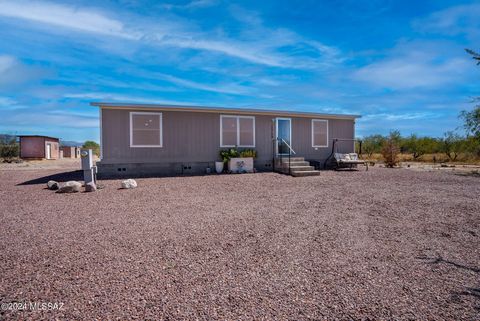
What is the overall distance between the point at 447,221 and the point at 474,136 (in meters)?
13.2

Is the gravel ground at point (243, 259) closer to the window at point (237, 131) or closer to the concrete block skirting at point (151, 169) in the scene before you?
the concrete block skirting at point (151, 169)

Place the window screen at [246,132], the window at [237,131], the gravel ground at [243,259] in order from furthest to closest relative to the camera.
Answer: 1. the window screen at [246,132]
2. the window at [237,131]
3. the gravel ground at [243,259]

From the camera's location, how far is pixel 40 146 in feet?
79.9

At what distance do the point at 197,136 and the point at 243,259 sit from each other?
891 cm

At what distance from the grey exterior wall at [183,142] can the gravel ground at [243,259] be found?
15.3 feet

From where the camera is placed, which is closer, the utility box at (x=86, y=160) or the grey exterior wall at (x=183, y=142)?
the utility box at (x=86, y=160)

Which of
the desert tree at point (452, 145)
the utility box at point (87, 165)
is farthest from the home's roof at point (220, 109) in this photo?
the desert tree at point (452, 145)

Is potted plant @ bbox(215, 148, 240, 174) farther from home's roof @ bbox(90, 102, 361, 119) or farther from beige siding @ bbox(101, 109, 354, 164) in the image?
home's roof @ bbox(90, 102, 361, 119)

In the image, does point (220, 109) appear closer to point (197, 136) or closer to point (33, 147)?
point (197, 136)

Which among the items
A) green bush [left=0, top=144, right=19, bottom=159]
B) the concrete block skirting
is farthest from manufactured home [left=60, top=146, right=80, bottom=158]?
the concrete block skirting

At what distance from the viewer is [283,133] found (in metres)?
12.7

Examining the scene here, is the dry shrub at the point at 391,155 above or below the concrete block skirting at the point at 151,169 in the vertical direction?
above

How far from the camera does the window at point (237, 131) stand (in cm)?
1184

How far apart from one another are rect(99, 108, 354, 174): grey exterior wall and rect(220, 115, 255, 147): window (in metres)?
0.20
